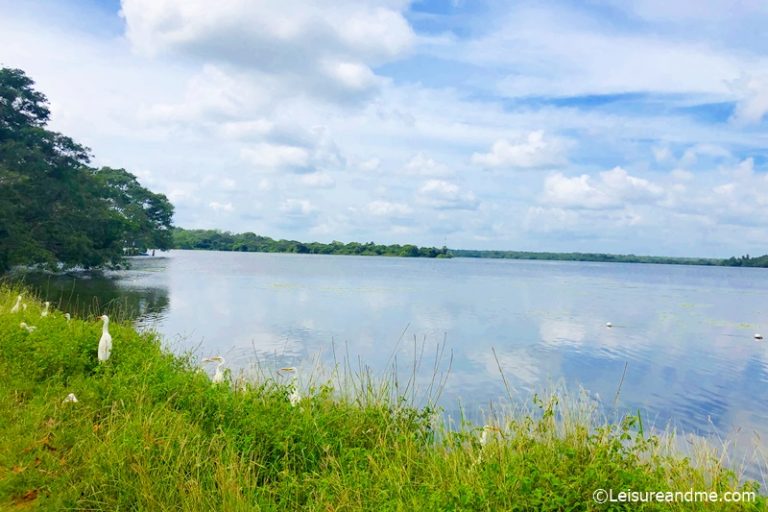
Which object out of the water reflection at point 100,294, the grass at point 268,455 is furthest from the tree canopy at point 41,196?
the grass at point 268,455

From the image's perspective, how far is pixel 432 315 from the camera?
23141mm

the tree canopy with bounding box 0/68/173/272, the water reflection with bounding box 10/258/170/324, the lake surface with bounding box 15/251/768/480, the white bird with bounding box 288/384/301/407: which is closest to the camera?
the white bird with bounding box 288/384/301/407

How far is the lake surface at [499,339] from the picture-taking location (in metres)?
11.4

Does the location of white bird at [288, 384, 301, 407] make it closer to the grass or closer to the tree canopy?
the grass

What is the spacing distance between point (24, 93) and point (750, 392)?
101 ft

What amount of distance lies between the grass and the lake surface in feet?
10.7

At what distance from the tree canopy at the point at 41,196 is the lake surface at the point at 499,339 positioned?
2192mm

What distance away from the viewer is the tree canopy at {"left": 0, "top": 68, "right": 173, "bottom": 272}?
23.3m

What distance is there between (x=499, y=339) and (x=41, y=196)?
74.2 feet

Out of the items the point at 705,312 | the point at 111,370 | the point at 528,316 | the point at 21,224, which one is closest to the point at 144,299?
the point at 21,224

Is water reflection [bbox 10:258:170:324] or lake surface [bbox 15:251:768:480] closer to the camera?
lake surface [bbox 15:251:768:480]

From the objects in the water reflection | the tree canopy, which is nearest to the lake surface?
the water reflection

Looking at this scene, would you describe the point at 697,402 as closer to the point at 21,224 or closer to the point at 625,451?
the point at 625,451

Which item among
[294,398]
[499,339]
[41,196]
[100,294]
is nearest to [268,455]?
[294,398]
